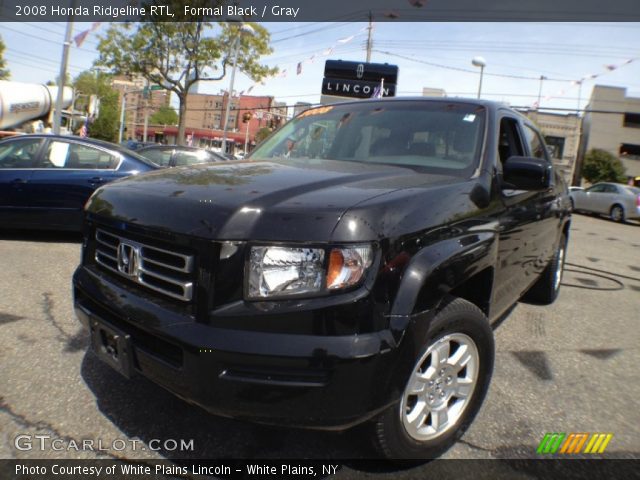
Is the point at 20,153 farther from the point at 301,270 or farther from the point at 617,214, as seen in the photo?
the point at 617,214

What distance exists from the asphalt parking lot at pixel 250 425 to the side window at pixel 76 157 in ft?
6.55

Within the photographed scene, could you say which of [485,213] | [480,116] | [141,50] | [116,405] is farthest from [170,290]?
[141,50]

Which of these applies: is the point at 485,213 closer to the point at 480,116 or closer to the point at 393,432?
the point at 480,116

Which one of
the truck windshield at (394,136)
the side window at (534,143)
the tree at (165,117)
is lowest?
the truck windshield at (394,136)

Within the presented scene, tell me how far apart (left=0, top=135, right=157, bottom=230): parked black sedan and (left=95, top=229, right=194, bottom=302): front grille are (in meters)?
4.24

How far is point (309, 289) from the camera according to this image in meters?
1.72

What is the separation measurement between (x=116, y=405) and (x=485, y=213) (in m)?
2.13

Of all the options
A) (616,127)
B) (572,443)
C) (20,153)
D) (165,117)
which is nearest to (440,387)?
(572,443)

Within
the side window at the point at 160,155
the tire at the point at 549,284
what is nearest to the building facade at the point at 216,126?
the side window at the point at 160,155

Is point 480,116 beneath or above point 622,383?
above

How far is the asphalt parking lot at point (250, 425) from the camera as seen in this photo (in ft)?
7.25

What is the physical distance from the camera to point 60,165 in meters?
6.20

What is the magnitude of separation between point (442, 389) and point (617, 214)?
64.0ft

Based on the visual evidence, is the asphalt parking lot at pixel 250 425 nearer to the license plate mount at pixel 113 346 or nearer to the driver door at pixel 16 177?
the license plate mount at pixel 113 346
